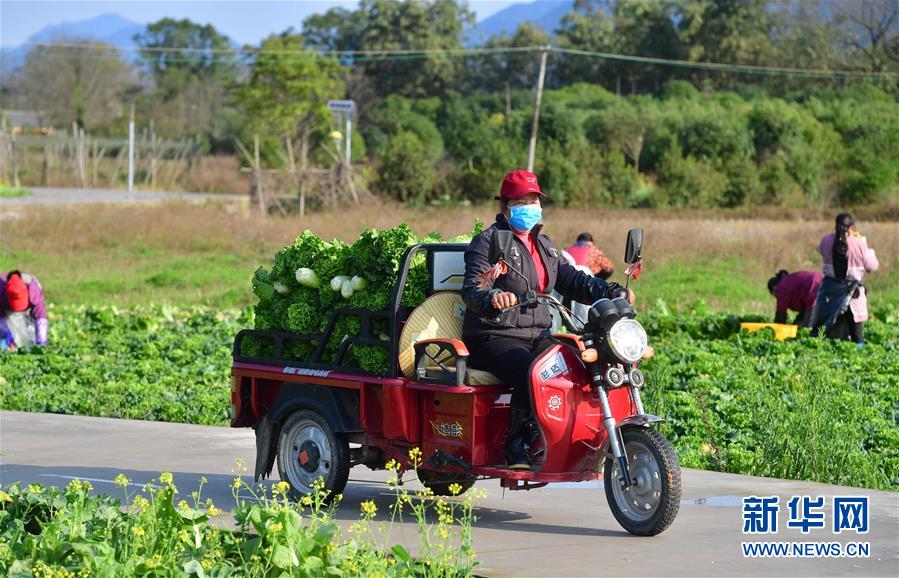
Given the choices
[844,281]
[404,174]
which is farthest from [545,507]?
[404,174]

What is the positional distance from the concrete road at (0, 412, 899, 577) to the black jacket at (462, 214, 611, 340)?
128cm

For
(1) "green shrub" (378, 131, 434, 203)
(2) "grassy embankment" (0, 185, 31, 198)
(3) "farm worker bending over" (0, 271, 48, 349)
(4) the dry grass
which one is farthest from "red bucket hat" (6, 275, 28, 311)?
(2) "grassy embankment" (0, 185, 31, 198)

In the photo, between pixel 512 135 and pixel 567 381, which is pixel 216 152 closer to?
pixel 512 135

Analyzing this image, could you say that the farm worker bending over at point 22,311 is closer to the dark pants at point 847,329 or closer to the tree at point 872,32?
the dark pants at point 847,329

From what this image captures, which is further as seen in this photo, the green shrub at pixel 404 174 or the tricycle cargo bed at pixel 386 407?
the green shrub at pixel 404 174

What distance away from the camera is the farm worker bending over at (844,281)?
61.4 ft

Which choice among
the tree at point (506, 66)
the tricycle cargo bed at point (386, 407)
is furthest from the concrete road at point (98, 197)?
the tricycle cargo bed at point (386, 407)

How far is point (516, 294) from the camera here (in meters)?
8.98

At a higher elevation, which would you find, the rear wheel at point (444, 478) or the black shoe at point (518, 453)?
the black shoe at point (518, 453)

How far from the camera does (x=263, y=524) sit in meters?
7.19

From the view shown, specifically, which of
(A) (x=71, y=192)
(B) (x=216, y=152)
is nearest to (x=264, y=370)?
(A) (x=71, y=192)

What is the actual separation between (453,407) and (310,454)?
1437 millimetres

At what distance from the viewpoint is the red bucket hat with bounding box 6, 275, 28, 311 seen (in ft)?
66.4

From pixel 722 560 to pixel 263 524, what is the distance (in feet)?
8.29
